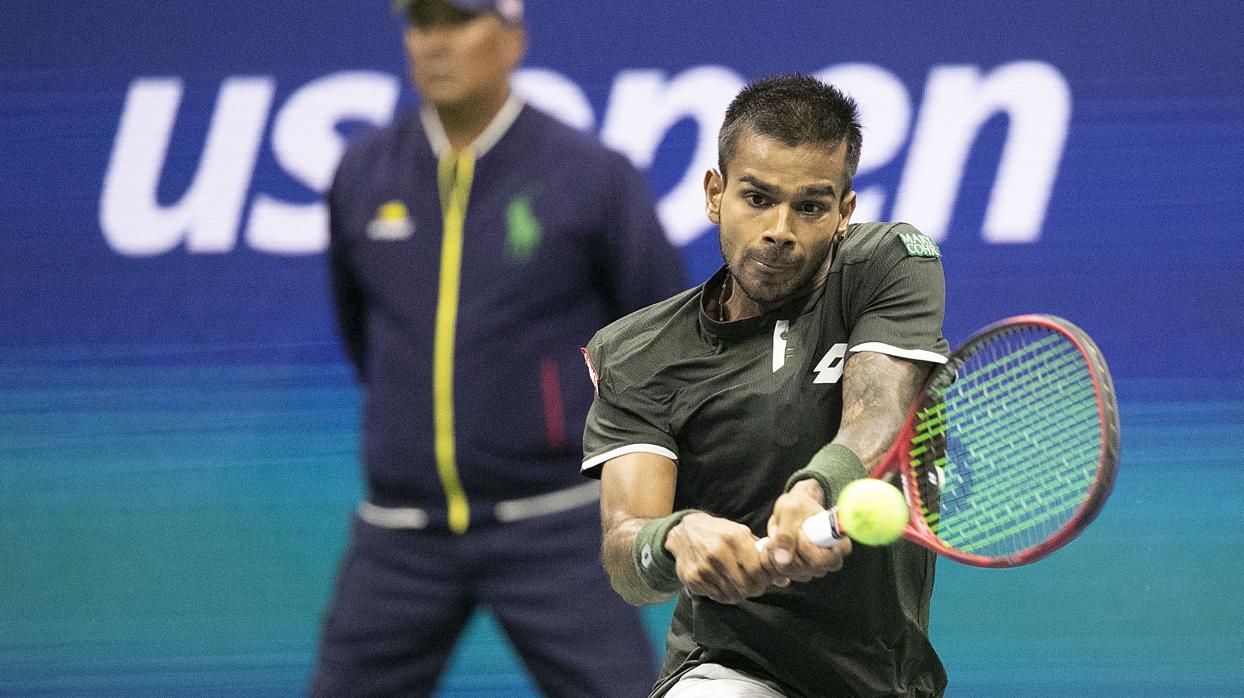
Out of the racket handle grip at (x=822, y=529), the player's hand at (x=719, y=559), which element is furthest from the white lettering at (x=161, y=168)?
the racket handle grip at (x=822, y=529)

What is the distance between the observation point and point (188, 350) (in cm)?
500

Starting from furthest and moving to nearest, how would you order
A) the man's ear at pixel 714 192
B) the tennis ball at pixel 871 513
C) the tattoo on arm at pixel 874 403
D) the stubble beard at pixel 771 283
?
the man's ear at pixel 714 192, the stubble beard at pixel 771 283, the tattoo on arm at pixel 874 403, the tennis ball at pixel 871 513

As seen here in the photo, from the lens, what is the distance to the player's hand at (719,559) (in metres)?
2.39

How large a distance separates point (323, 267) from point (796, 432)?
8.17ft

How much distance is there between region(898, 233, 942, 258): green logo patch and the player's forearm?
58 centimetres

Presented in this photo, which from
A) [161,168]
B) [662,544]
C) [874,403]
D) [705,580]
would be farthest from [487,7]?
[705,580]

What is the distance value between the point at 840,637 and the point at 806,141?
75cm

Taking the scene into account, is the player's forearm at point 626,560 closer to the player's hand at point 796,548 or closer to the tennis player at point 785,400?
the tennis player at point 785,400

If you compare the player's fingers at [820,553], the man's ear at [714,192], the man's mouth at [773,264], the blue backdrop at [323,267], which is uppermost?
the man's ear at [714,192]

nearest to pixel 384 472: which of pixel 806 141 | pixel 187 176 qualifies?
pixel 187 176

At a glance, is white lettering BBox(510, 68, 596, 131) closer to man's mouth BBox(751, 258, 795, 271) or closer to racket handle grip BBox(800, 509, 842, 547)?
man's mouth BBox(751, 258, 795, 271)

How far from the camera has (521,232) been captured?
13.7ft

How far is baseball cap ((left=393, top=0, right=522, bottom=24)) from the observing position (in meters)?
4.26

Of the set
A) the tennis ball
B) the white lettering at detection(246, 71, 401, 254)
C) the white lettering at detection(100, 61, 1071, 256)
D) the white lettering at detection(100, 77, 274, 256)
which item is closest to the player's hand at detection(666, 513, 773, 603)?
the tennis ball
